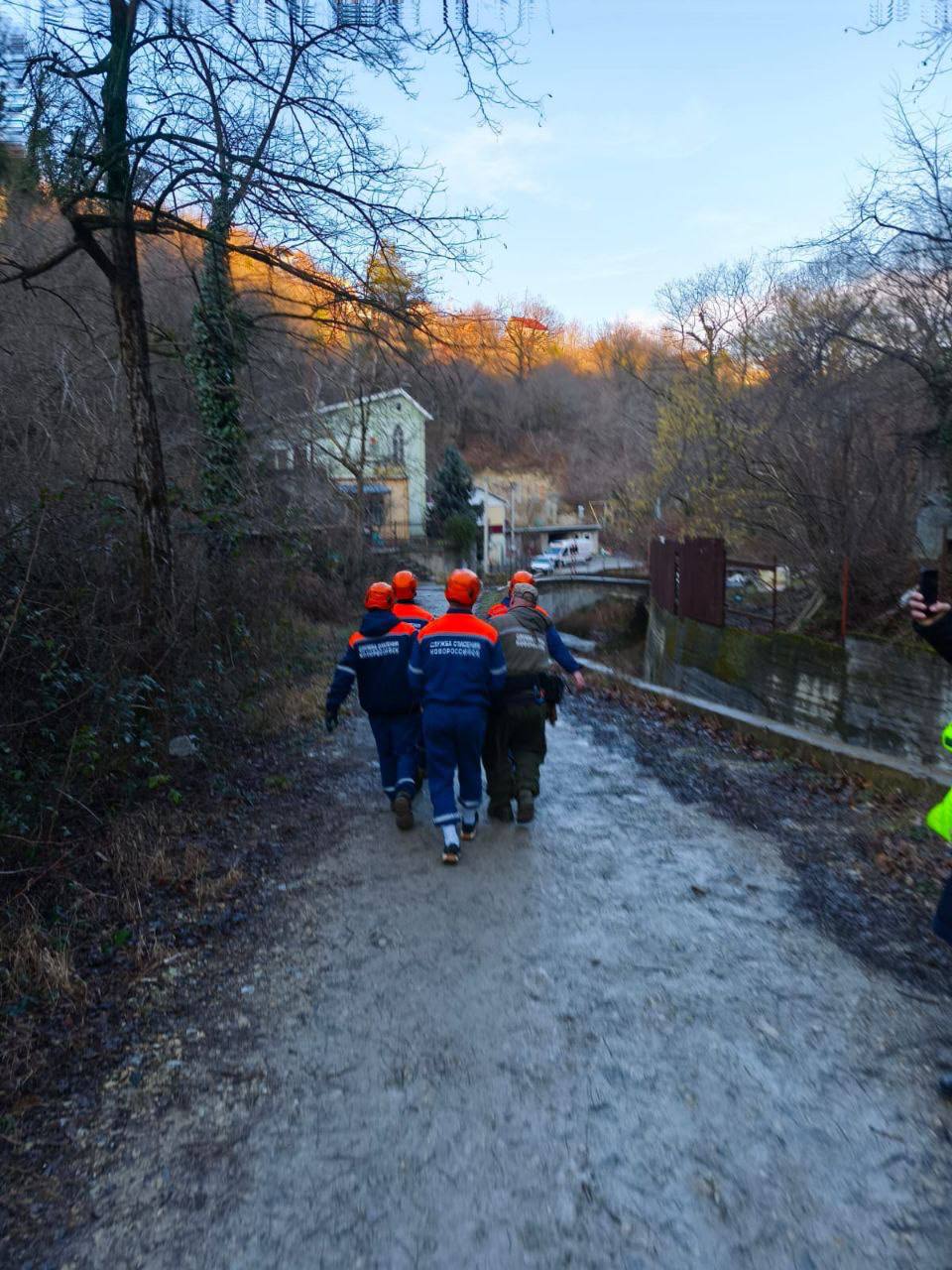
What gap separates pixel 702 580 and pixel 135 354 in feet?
36.8

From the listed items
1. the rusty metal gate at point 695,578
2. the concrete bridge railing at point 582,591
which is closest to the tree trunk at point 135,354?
the rusty metal gate at point 695,578

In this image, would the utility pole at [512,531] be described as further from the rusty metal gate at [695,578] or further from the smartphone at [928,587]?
the smartphone at [928,587]

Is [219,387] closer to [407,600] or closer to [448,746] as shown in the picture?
[407,600]

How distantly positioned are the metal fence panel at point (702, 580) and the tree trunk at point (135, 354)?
10.4 metres

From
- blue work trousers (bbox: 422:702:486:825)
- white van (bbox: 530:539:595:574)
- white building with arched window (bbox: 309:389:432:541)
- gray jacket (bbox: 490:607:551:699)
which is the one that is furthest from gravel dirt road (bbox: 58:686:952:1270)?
white van (bbox: 530:539:595:574)

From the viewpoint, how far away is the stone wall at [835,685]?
415 inches

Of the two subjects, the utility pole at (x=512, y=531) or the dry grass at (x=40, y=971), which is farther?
the utility pole at (x=512, y=531)

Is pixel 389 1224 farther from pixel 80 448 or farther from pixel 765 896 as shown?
pixel 80 448

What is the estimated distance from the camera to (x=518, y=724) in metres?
6.46

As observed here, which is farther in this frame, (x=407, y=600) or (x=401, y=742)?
(x=407, y=600)

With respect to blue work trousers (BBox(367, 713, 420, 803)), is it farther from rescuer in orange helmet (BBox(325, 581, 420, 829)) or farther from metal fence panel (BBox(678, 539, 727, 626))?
metal fence panel (BBox(678, 539, 727, 626))

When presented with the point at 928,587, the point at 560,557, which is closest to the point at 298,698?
the point at 928,587

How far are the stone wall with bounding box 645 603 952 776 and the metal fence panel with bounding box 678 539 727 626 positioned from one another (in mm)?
302

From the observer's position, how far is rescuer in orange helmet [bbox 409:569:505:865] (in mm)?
5918
